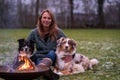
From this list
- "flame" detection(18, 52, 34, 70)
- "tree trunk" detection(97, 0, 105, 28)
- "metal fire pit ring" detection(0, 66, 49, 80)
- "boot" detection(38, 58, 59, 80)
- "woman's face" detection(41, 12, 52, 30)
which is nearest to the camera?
"metal fire pit ring" detection(0, 66, 49, 80)

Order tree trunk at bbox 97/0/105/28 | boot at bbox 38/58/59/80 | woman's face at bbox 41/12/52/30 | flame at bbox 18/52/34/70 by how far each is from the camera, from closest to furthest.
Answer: flame at bbox 18/52/34/70, boot at bbox 38/58/59/80, woman's face at bbox 41/12/52/30, tree trunk at bbox 97/0/105/28

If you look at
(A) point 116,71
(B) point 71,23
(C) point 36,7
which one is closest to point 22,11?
(C) point 36,7

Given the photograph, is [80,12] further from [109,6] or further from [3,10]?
[3,10]

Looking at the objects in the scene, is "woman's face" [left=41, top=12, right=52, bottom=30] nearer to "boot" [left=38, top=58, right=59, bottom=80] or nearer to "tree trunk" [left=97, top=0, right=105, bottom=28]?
"boot" [left=38, top=58, right=59, bottom=80]

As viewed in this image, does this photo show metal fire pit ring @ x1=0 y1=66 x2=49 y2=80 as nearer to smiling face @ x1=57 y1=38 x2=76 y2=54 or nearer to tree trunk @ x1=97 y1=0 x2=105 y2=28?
smiling face @ x1=57 y1=38 x2=76 y2=54

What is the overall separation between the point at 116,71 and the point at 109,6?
24.8 meters

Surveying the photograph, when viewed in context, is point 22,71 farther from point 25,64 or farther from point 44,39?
point 44,39

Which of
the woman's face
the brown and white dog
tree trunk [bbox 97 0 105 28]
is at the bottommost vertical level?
tree trunk [bbox 97 0 105 28]

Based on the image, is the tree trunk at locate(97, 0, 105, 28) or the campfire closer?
the campfire

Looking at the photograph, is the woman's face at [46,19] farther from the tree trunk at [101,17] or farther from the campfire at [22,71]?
the tree trunk at [101,17]

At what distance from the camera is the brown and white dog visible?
7043mm

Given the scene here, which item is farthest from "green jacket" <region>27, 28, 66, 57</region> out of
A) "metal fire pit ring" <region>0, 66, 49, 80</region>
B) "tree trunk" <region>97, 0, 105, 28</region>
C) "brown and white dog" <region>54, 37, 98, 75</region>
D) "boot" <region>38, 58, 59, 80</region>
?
"tree trunk" <region>97, 0, 105, 28</region>

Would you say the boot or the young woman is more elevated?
the young woman

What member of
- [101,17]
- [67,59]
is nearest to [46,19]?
[67,59]
